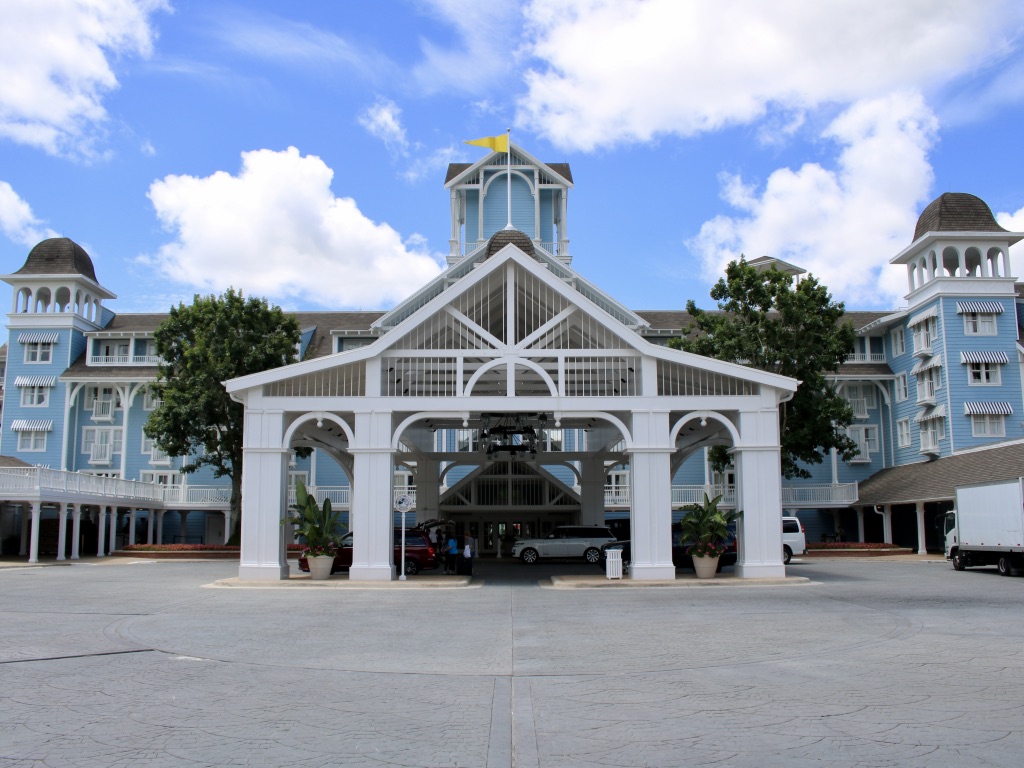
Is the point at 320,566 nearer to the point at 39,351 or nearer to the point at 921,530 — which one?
the point at 921,530

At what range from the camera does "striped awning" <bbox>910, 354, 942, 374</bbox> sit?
146ft

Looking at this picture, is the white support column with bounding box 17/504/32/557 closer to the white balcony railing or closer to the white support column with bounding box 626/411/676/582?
the white support column with bounding box 626/411/676/582

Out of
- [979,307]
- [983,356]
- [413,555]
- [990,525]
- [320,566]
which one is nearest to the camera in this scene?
[320,566]

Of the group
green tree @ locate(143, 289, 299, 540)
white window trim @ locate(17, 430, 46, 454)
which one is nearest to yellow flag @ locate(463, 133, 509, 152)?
green tree @ locate(143, 289, 299, 540)

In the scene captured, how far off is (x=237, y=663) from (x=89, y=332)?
45.0 meters

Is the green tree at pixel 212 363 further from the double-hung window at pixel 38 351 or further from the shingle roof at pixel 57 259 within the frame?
the shingle roof at pixel 57 259

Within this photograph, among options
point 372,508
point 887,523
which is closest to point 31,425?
point 372,508

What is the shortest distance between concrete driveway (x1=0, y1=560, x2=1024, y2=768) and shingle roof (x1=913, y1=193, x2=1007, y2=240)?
30.2 m

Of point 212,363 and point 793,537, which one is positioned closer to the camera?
point 793,537

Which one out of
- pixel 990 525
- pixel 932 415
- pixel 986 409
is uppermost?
pixel 986 409

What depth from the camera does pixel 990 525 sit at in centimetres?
2880

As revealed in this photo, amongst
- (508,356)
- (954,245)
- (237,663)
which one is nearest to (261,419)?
(508,356)

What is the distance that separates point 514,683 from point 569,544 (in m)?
28.5

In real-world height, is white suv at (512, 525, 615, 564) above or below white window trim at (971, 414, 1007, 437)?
below
